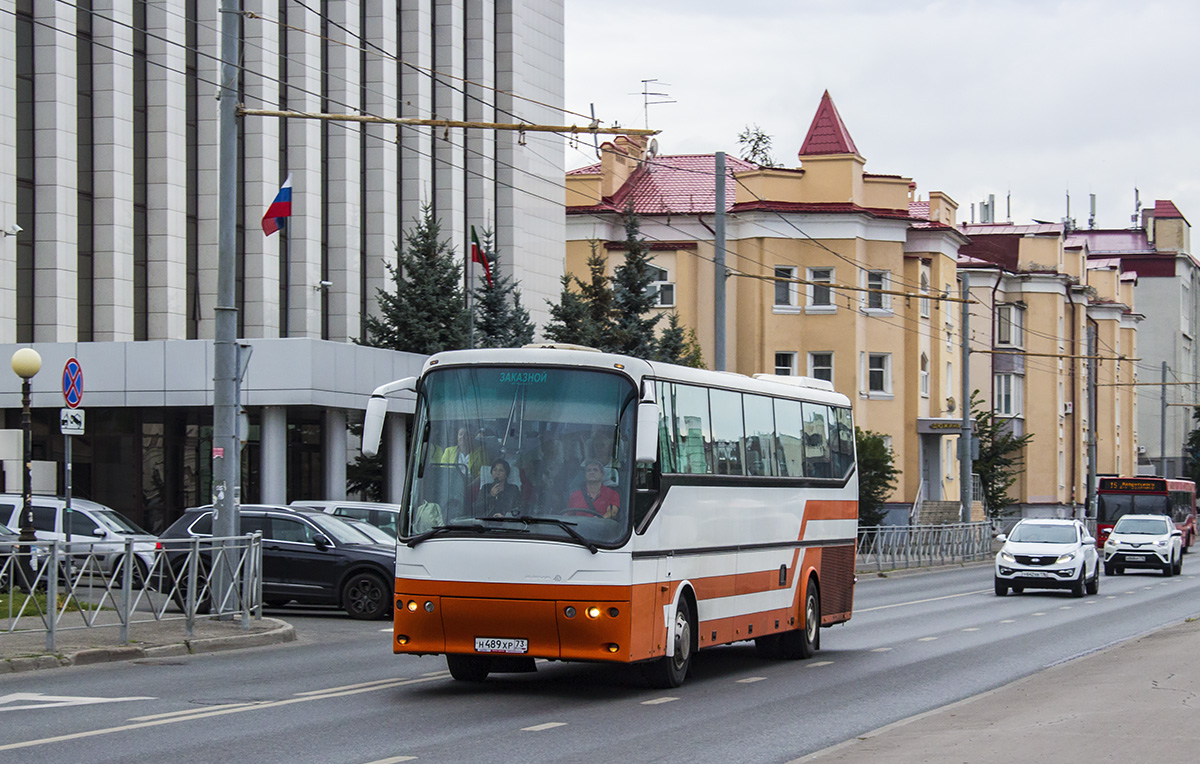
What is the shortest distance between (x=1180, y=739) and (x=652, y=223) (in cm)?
5079

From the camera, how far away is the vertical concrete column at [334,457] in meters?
34.7

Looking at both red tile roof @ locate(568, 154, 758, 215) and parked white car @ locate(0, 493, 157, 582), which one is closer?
parked white car @ locate(0, 493, 157, 582)

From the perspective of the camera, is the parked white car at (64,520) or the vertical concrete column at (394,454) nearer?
the parked white car at (64,520)

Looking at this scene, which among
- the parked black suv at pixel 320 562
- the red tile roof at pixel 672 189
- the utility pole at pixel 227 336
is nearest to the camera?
the utility pole at pixel 227 336

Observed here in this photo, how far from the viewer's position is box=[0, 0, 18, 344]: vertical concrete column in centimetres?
3600

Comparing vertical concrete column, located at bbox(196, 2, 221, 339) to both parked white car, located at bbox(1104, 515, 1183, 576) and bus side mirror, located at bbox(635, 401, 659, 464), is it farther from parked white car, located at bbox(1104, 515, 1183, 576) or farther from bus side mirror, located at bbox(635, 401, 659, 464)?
bus side mirror, located at bbox(635, 401, 659, 464)

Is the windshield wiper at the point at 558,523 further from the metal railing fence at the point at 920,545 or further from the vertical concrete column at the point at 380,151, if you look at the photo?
the vertical concrete column at the point at 380,151

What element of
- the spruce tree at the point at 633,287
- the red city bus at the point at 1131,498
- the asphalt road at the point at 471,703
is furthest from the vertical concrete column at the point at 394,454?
the red city bus at the point at 1131,498

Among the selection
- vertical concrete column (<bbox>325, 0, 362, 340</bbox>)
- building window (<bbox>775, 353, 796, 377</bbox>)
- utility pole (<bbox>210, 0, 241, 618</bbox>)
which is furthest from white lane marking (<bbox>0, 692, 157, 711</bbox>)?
building window (<bbox>775, 353, 796, 377</bbox>)

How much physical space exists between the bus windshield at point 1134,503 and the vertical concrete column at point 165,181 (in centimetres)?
3278

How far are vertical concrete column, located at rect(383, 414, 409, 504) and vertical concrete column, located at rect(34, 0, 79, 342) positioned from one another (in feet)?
26.3

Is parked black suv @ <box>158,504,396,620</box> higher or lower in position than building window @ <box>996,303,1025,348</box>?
lower

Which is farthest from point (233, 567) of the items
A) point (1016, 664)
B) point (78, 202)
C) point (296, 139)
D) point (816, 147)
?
point (816, 147)

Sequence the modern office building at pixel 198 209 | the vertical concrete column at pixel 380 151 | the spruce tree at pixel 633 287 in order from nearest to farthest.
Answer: the modern office building at pixel 198 209 < the spruce tree at pixel 633 287 < the vertical concrete column at pixel 380 151
